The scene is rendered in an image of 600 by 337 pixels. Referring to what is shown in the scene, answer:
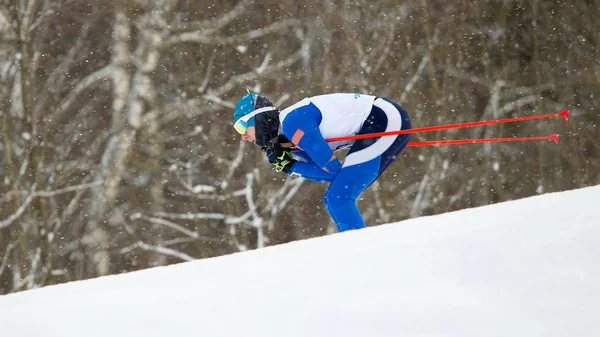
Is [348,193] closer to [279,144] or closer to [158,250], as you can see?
[279,144]

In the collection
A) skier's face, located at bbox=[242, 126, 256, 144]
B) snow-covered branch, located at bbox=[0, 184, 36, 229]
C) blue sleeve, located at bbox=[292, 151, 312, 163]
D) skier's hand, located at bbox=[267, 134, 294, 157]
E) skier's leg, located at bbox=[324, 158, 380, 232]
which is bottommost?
snow-covered branch, located at bbox=[0, 184, 36, 229]

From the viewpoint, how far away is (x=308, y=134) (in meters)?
3.26

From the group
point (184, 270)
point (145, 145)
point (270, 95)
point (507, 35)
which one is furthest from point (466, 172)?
point (184, 270)

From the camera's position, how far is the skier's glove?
3.45m

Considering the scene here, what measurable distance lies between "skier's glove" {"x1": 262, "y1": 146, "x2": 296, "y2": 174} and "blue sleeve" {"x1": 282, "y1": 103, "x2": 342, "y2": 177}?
183 mm

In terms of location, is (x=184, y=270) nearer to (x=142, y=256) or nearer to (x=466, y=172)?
(x=142, y=256)

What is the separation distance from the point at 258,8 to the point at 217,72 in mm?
887

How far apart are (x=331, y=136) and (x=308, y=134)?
220mm

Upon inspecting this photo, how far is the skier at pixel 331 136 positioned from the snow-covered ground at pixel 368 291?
113cm

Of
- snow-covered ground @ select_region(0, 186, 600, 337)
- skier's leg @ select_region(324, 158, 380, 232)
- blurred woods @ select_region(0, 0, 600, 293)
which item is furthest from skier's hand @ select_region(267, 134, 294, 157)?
blurred woods @ select_region(0, 0, 600, 293)

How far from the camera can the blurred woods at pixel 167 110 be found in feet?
30.3

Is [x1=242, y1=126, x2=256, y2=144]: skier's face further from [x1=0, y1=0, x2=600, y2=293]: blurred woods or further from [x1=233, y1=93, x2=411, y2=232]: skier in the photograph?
[x1=0, y1=0, x2=600, y2=293]: blurred woods

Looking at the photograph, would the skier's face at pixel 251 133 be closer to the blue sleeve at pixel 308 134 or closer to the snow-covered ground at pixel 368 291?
the blue sleeve at pixel 308 134

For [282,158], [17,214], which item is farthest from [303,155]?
[17,214]
